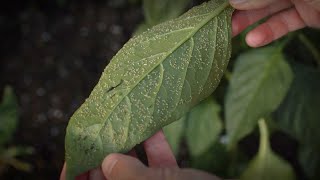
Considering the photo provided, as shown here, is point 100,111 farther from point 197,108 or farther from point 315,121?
point 315,121

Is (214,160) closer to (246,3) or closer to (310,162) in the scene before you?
(310,162)

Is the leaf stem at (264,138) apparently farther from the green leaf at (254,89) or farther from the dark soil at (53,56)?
the dark soil at (53,56)

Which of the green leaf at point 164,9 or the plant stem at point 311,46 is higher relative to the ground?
the green leaf at point 164,9

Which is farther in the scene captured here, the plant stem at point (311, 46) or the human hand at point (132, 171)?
the plant stem at point (311, 46)

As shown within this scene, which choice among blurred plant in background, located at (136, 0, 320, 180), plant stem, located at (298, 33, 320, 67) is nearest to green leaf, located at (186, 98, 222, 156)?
blurred plant in background, located at (136, 0, 320, 180)

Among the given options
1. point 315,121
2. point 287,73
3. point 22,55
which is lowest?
point 315,121

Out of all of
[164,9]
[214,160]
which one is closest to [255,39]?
[164,9]

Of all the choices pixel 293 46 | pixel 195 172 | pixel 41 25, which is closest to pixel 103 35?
pixel 41 25

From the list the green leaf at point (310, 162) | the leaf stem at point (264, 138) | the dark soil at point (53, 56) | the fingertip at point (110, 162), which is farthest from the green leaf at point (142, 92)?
the dark soil at point (53, 56)
